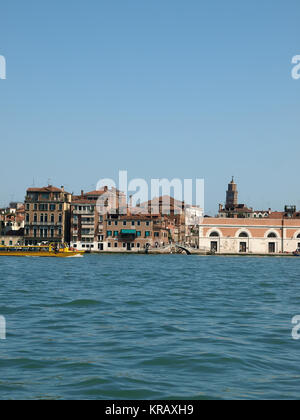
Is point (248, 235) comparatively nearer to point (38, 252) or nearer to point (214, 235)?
point (214, 235)

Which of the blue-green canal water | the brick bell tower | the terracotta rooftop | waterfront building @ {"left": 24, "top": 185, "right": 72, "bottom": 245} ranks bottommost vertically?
the blue-green canal water

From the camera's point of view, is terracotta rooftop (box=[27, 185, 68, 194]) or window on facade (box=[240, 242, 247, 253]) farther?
window on facade (box=[240, 242, 247, 253])

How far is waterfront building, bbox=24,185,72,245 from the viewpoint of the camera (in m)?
70.6

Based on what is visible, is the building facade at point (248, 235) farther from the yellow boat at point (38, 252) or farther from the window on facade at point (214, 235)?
the yellow boat at point (38, 252)

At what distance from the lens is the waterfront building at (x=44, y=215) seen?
70.6m

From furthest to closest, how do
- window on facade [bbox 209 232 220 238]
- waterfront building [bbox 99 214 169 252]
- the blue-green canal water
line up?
window on facade [bbox 209 232 220 238] < waterfront building [bbox 99 214 169 252] < the blue-green canal water

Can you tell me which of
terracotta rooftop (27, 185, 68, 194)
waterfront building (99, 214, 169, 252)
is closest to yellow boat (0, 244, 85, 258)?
terracotta rooftop (27, 185, 68, 194)

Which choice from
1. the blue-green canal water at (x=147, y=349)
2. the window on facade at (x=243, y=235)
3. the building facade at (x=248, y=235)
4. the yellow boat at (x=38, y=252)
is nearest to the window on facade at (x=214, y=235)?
the building facade at (x=248, y=235)

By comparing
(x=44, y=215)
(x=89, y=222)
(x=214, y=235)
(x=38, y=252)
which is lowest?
(x=38, y=252)

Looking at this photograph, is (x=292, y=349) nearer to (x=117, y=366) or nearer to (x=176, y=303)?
(x=117, y=366)

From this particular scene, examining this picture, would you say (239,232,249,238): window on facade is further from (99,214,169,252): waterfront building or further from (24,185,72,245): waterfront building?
(24,185,72,245): waterfront building

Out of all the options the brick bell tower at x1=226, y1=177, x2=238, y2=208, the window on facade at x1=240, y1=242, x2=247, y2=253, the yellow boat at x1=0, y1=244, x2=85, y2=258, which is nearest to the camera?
the yellow boat at x1=0, y1=244, x2=85, y2=258

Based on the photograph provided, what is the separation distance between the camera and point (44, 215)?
7081 cm

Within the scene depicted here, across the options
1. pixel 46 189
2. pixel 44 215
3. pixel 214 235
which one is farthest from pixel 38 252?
pixel 214 235
